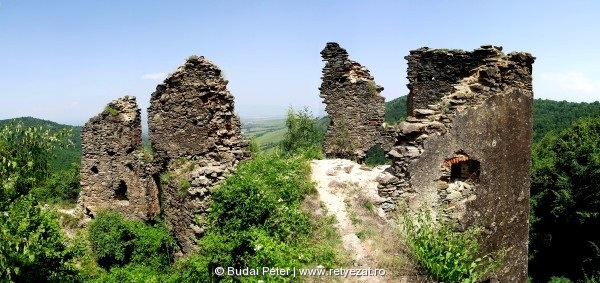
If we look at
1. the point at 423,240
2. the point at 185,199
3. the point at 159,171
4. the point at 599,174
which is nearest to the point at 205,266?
the point at 185,199

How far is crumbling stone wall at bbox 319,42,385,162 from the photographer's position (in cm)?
1446

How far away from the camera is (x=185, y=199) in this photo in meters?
8.95

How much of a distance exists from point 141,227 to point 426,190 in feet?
24.3

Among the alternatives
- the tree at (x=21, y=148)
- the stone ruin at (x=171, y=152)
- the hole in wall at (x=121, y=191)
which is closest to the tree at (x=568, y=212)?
the stone ruin at (x=171, y=152)

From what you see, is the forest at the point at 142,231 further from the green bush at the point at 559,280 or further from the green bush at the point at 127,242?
the green bush at the point at 559,280

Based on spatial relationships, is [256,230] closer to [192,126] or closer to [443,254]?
[443,254]

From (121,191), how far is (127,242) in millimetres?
2599

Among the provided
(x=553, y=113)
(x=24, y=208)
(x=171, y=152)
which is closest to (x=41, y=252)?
(x=24, y=208)

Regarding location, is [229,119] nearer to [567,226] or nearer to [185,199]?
[185,199]

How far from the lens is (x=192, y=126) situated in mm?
10383

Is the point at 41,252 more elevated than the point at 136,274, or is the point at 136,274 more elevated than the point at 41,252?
the point at 41,252

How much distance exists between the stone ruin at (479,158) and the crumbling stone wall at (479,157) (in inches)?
0.7

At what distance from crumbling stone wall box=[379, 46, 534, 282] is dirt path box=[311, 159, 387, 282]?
859 millimetres

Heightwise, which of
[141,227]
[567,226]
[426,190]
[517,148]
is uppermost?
[517,148]
